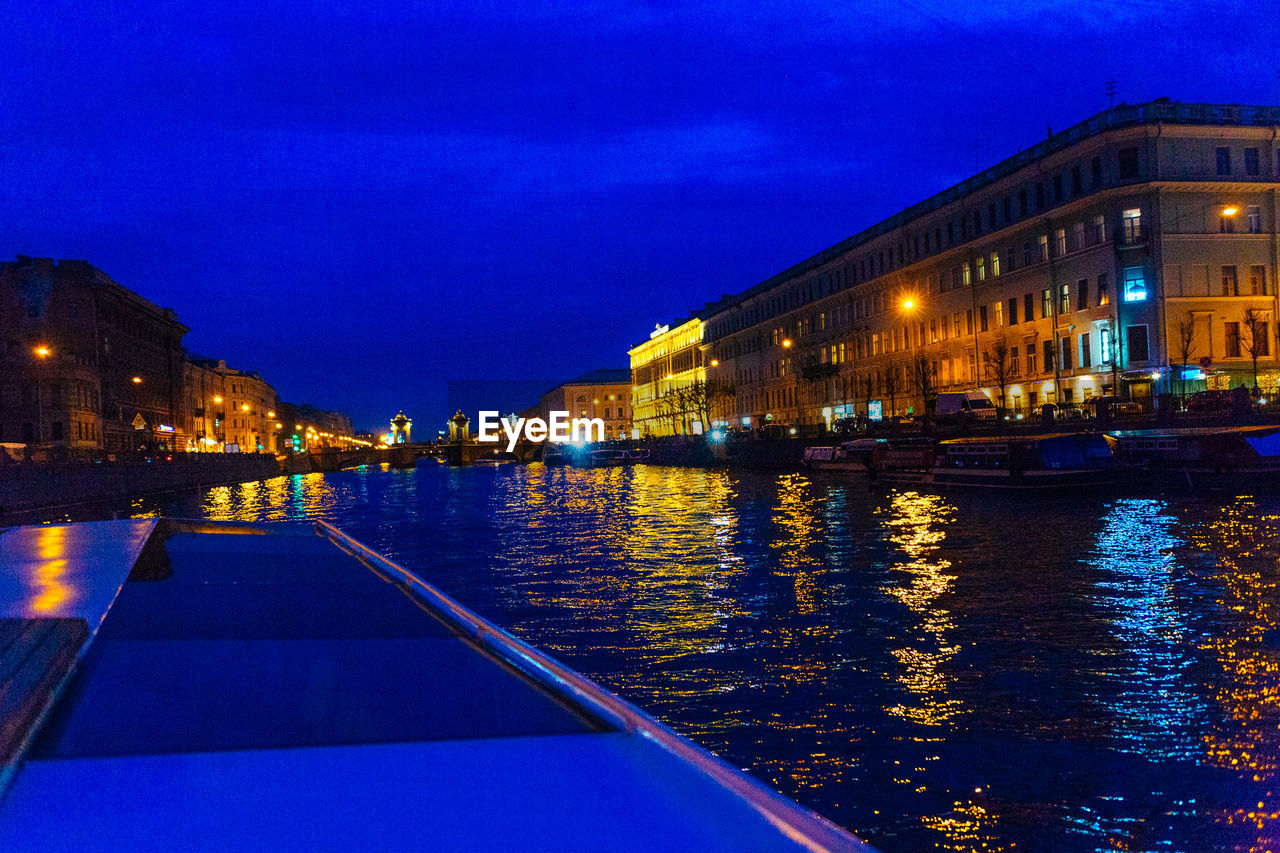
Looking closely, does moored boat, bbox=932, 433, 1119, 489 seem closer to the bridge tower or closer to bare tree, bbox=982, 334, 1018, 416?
bare tree, bbox=982, 334, 1018, 416

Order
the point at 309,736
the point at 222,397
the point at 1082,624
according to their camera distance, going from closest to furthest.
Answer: the point at 309,736 → the point at 1082,624 → the point at 222,397

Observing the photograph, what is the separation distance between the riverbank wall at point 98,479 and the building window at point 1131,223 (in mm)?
46945

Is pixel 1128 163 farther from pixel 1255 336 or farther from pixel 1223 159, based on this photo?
pixel 1255 336

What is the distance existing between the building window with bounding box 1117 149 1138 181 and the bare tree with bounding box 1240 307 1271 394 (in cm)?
836

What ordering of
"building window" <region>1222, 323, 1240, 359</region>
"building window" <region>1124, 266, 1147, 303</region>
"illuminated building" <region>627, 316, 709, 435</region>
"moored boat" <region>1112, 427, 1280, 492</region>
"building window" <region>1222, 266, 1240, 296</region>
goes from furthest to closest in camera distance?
"illuminated building" <region>627, 316, 709, 435</region> → "building window" <region>1222, 266, 1240, 296</region> → "building window" <region>1124, 266, 1147, 303</region> → "building window" <region>1222, 323, 1240, 359</region> → "moored boat" <region>1112, 427, 1280, 492</region>

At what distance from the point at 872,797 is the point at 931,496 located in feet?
108

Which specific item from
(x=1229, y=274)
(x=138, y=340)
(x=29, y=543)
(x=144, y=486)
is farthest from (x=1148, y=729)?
(x=138, y=340)

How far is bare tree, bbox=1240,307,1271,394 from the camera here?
151 feet

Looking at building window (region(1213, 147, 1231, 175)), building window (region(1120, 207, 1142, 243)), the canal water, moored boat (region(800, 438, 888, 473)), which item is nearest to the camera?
the canal water

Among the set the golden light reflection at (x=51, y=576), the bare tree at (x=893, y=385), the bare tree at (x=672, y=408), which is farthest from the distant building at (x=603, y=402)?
the golden light reflection at (x=51, y=576)

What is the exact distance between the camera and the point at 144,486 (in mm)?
51406

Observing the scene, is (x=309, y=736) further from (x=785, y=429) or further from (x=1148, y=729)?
(x=785, y=429)

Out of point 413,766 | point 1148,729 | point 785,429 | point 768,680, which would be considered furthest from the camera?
point 785,429

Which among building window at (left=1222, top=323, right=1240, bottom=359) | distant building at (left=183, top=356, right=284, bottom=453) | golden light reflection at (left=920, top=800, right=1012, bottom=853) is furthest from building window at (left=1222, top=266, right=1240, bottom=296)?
distant building at (left=183, top=356, right=284, bottom=453)
